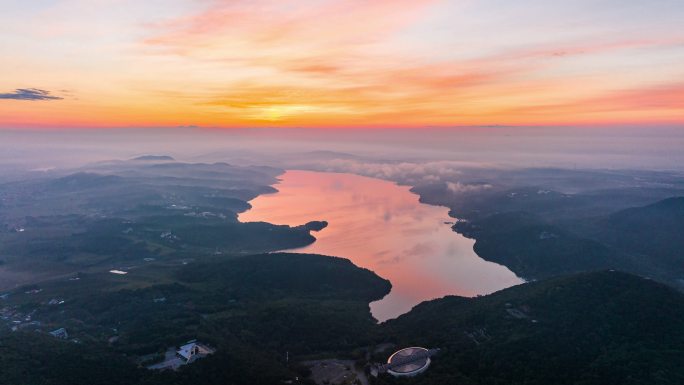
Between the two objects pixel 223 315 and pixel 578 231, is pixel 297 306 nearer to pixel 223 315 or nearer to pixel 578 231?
pixel 223 315

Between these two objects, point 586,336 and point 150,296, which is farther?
point 150,296

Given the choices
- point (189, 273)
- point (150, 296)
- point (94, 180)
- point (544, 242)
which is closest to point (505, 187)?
point (544, 242)

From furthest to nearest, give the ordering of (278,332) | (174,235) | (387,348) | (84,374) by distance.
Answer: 1. (174,235)
2. (278,332)
3. (387,348)
4. (84,374)

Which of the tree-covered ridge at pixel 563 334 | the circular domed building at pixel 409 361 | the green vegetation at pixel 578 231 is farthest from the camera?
the green vegetation at pixel 578 231

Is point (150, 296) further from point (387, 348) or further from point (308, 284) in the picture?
point (387, 348)

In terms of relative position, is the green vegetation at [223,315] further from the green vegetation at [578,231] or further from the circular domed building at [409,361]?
the green vegetation at [578,231]

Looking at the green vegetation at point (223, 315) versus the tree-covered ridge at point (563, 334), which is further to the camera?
the green vegetation at point (223, 315)

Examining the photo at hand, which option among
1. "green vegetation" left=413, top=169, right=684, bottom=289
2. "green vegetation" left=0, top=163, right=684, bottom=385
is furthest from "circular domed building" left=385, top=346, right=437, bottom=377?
"green vegetation" left=413, top=169, right=684, bottom=289

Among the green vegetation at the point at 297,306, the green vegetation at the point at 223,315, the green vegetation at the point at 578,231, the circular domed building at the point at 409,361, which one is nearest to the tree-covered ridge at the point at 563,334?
the green vegetation at the point at 297,306
